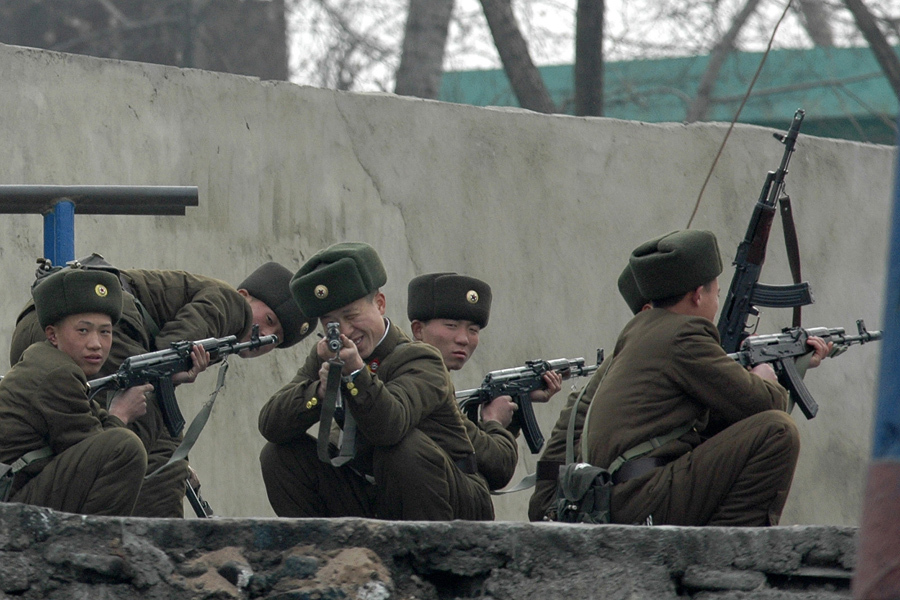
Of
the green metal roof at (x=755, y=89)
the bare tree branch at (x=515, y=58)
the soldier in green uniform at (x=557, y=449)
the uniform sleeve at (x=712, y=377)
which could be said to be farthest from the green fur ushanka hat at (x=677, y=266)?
the green metal roof at (x=755, y=89)

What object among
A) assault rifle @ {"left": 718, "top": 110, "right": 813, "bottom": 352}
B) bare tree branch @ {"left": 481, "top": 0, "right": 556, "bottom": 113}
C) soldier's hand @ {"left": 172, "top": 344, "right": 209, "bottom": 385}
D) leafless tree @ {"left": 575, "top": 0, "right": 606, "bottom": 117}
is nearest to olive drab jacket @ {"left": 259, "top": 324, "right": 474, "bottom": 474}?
soldier's hand @ {"left": 172, "top": 344, "right": 209, "bottom": 385}

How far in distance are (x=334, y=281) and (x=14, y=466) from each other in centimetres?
103

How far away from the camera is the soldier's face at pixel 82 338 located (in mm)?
4402

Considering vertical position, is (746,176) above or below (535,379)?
above

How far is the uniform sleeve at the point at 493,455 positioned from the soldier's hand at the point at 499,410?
1.06 ft

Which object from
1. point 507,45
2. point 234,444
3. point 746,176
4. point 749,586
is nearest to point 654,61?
point 507,45

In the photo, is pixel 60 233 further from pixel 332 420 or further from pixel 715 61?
pixel 715 61

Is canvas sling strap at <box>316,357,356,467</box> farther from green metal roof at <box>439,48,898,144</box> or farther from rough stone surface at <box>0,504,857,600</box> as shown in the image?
green metal roof at <box>439,48,898,144</box>

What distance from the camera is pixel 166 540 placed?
313 cm

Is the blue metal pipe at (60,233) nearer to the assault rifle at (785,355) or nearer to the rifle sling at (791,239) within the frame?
the assault rifle at (785,355)

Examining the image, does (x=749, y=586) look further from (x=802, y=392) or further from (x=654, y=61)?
(x=654, y=61)

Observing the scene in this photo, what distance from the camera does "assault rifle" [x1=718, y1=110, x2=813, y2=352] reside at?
5.55 metres

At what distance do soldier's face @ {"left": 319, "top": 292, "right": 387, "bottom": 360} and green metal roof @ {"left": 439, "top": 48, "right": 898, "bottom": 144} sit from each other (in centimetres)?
807

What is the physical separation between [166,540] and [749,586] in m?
1.23
